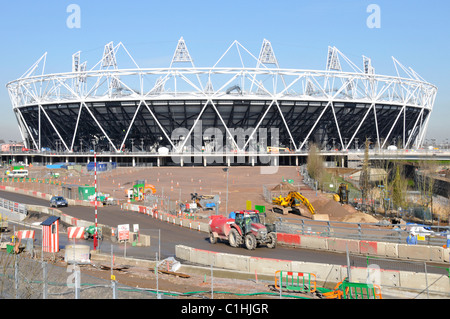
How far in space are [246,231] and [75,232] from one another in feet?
29.8

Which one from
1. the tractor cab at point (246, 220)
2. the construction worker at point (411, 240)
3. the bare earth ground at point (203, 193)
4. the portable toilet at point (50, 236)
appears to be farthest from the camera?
the tractor cab at point (246, 220)

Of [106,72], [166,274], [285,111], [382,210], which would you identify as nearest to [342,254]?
[166,274]

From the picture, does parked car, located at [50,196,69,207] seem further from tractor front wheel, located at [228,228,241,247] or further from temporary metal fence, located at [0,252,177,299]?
temporary metal fence, located at [0,252,177,299]

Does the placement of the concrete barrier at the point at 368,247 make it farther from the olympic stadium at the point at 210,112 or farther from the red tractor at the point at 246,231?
the olympic stadium at the point at 210,112

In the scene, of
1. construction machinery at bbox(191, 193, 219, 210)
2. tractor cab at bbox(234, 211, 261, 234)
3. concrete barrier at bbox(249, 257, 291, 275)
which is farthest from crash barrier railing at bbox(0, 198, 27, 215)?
concrete barrier at bbox(249, 257, 291, 275)

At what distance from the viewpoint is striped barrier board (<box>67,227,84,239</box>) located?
21.9 meters

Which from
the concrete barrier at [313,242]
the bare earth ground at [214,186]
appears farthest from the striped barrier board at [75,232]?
the bare earth ground at [214,186]

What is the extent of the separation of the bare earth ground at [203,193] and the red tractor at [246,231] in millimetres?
4377

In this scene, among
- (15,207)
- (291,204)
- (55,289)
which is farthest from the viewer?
(15,207)

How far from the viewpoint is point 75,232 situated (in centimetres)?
2231

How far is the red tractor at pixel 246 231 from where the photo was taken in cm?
1905

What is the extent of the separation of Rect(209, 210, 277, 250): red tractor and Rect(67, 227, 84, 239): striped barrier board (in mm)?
7051

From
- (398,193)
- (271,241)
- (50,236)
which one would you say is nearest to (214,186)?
(398,193)

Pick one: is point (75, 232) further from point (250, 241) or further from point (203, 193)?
point (203, 193)
